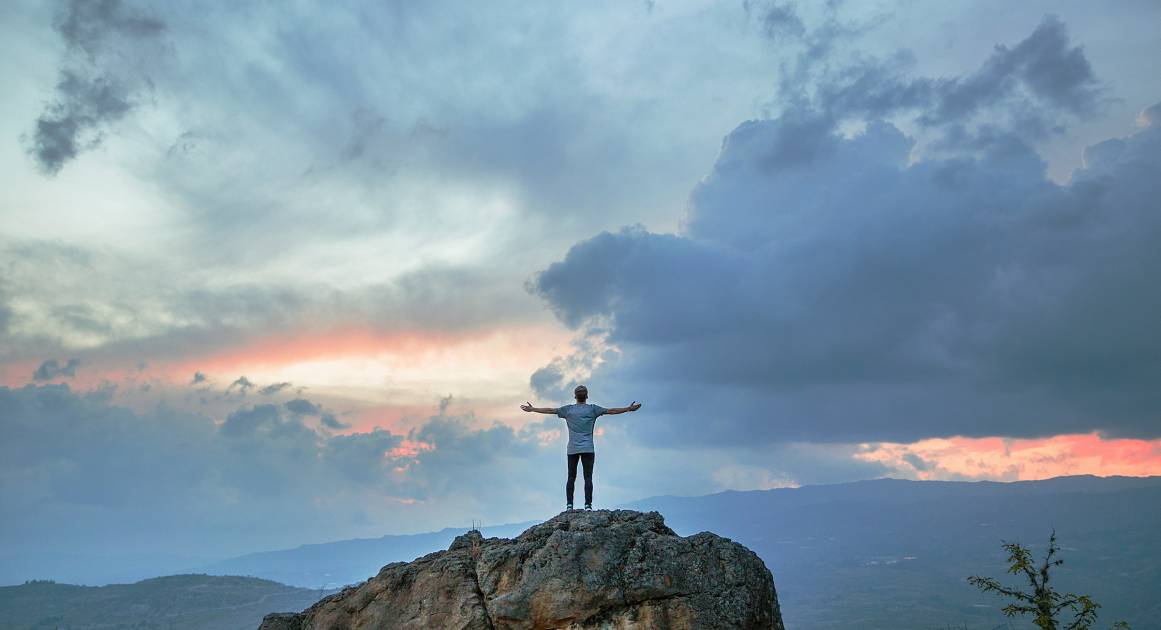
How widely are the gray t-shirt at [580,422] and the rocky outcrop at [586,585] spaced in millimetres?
3172

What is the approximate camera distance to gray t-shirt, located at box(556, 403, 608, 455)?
84.6 feet

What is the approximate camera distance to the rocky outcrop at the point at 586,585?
19.8m

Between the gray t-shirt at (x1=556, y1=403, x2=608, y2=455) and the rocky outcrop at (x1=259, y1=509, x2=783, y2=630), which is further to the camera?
the gray t-shirt at (x1=556, y1=403, x2=608, y2=455)

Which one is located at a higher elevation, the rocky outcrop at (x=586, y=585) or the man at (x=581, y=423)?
the man at (x=581, y=423)

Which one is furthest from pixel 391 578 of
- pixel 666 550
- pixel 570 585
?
pixel 666 550

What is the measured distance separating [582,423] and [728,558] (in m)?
6.68

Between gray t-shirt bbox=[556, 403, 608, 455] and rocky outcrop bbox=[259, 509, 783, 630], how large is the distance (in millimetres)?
3172

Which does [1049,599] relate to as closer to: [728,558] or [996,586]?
[996,586]

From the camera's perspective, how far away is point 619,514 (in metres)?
23.0

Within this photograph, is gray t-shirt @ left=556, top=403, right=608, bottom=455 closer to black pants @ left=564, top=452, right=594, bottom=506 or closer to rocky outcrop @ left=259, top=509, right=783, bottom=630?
black pants @ left=564, top=452, right=594, bottom=506

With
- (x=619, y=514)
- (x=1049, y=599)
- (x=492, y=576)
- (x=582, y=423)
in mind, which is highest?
(x=582, y=423)

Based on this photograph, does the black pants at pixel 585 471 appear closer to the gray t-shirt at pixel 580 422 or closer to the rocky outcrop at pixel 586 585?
the gray t-shirt at pixel 580 422

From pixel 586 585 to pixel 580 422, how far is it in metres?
6.63

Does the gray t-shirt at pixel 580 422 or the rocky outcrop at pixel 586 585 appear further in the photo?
the gray t-shirt at pixel 580 422
